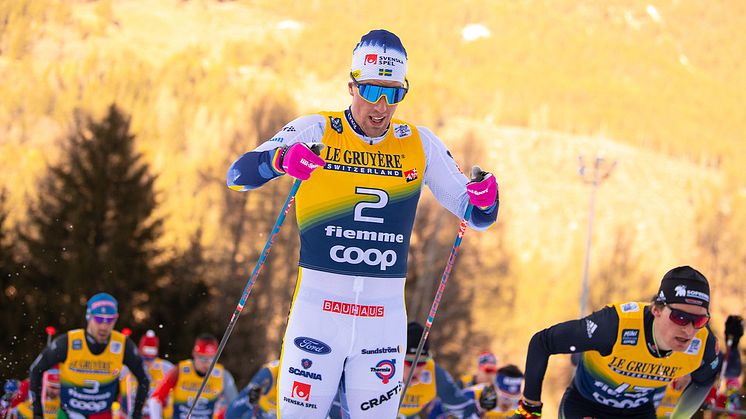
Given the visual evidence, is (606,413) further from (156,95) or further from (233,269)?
(156,95)

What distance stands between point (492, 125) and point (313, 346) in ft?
529

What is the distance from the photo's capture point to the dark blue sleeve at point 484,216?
534 cm

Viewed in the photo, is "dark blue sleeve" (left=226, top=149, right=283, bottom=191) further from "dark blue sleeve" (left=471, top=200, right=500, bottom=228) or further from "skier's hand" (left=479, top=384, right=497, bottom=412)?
"skier's hand" (left=479, top=384, right=497, bottom=412)

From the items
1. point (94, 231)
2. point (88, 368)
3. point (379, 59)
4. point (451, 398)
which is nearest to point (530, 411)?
point (379, 59)

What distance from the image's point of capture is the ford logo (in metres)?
5.02

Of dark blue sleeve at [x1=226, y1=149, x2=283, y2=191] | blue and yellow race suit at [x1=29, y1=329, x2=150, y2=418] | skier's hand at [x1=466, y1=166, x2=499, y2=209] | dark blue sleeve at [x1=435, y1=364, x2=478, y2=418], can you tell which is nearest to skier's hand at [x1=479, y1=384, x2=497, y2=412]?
dark blue sleeve at [x1=435, y1=364, x2=478, y2=418]

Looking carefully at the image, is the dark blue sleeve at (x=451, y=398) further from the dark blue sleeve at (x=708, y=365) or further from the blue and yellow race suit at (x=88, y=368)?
the dark blue sleeve at (x=708, y=365)

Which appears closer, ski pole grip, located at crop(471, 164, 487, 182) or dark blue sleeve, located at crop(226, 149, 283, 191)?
dark blue sleeve, located at crop(226, 149, 283, 191)

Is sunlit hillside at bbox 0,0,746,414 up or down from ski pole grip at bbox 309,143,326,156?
up

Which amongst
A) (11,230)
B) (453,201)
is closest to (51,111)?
(11,230)

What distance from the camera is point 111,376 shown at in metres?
11.8

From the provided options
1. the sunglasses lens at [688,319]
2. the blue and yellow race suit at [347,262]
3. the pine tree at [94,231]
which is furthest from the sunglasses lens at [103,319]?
the pine tree at [94,231]

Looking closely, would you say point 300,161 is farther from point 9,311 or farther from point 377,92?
point 9,311

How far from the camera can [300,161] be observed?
4844mm
